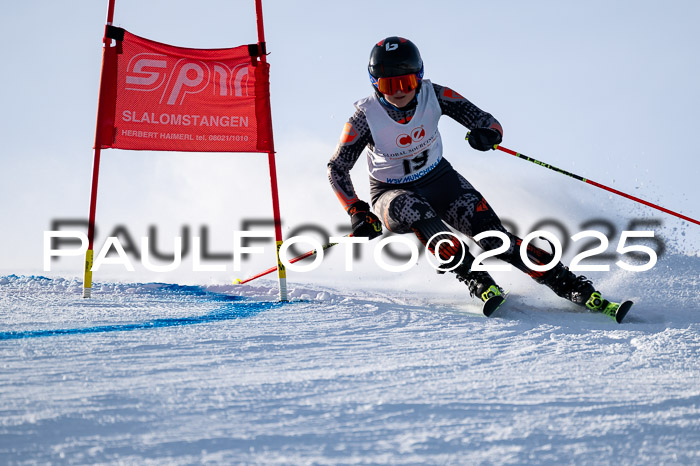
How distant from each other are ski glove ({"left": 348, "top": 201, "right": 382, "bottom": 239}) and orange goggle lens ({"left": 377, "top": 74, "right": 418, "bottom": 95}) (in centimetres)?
63

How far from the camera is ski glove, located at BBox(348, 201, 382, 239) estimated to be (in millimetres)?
3637

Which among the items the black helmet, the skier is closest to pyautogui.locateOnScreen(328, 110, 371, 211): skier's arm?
the skier

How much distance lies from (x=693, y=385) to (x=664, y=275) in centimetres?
282

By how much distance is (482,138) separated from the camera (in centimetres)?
376

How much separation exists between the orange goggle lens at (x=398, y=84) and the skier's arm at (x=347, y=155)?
0.79 ft

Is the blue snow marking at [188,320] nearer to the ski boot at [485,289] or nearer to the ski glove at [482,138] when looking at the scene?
the ski boot at [485,289]

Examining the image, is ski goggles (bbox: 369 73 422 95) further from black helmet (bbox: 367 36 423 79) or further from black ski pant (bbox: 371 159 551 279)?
black ski pant (bbox: 371 159 551 279)

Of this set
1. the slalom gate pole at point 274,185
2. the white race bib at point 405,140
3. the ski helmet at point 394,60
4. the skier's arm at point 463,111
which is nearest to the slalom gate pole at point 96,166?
the slalom gate pole at point 274,185

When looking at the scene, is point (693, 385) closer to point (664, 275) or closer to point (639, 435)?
point (639, 435)

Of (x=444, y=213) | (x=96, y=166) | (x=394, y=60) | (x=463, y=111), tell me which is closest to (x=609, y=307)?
(x=444, y=213)

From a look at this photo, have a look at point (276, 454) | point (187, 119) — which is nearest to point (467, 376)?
point (276, 454)

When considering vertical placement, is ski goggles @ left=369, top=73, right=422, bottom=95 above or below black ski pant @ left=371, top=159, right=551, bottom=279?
above

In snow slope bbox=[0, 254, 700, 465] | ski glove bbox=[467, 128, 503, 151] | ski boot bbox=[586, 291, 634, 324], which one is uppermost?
ski glove bbox=[467, 128, 503, 151]

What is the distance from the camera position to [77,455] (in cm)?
140
